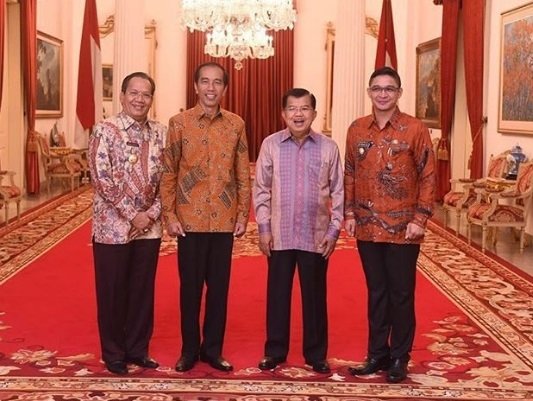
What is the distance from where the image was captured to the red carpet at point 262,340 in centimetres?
393

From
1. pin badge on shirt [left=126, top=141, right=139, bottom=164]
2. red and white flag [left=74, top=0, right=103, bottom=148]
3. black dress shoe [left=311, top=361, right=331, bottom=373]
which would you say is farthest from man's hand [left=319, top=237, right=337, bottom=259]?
red and white flag [left=74, top=0, right=103, bottom=148]

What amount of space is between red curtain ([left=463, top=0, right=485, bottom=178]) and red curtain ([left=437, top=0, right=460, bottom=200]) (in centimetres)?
77

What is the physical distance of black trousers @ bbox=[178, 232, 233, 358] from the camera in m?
4.06

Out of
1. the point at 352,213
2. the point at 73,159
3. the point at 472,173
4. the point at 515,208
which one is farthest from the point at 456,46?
the point at 352,213

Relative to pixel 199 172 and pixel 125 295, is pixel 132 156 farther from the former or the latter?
pixel 125 295

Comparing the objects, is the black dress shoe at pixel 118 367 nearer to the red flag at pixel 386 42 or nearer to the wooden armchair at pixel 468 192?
the wooden armchair at pixel 468 192

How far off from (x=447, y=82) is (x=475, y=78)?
50.0 inches

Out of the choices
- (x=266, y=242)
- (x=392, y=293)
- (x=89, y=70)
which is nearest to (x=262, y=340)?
(x=266, y=242)

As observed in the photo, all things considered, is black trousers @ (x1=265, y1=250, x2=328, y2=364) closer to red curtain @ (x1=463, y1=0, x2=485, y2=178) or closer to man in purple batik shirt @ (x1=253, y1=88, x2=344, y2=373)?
man in purple batik shirt @ (x1=253, y1=88, x2=344, y2=373)

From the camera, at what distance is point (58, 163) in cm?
1374

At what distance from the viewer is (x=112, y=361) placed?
13.5 feet

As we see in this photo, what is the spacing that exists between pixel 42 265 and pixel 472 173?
6.34 meters

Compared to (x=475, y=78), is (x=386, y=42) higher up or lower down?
higher up

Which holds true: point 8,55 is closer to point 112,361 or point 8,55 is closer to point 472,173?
point 472,173
